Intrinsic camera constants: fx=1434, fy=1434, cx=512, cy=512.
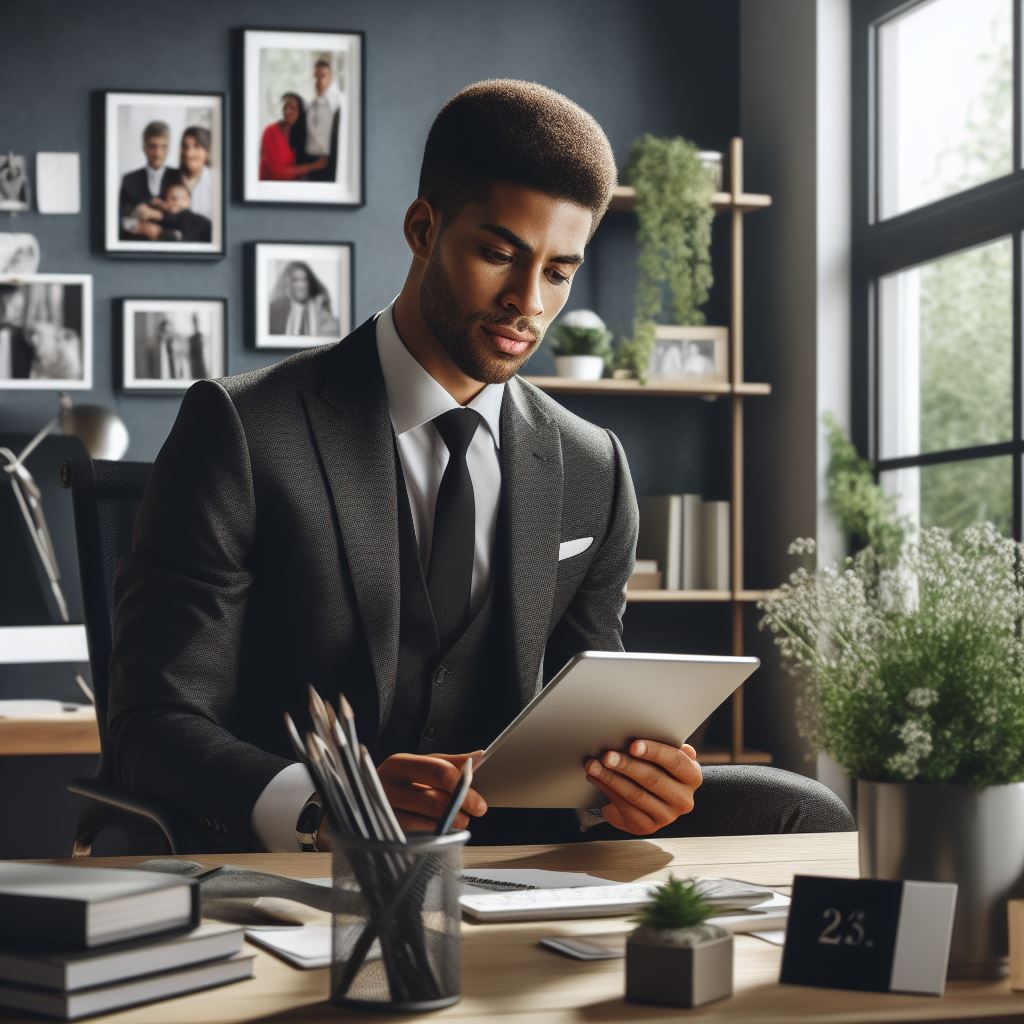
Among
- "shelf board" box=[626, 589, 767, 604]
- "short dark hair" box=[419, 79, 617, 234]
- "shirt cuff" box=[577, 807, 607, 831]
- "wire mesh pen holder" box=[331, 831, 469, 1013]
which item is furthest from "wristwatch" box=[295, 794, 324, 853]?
"shelf board" box=[626, 589, 767, 604]

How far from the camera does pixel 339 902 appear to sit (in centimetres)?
83

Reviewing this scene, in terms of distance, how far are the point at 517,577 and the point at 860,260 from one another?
7.58 ft

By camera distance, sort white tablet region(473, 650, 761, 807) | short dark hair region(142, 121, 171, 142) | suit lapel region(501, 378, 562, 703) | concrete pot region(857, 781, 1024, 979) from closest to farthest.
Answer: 1. concrete pot region(857, 781, 1024, 979)
2. white tablet region(473, 650, 761, 807)
3. suit lapel region(501, 378, 562, 703)
4. short dark hair region(142, 121, 171, 142)

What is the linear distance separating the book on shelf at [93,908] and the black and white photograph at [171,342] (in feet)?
9.83

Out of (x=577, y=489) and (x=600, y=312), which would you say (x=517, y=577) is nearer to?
(x=577, y=489)

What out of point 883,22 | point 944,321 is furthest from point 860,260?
point 883,22

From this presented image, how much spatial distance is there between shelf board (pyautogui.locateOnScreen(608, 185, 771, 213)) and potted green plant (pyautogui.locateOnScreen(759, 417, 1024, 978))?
2.88 m

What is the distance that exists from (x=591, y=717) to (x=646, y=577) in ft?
8.19

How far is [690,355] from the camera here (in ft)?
12.6

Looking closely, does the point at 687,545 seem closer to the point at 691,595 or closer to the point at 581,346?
the point at 691,595

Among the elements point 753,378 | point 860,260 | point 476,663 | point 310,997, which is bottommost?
point 310,997

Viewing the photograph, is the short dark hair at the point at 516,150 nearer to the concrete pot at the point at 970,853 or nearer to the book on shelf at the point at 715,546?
the concrete pot at the point at 970,853

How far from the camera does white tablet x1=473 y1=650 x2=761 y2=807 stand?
119 cm

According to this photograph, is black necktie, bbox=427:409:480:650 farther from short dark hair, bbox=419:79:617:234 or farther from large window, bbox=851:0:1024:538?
large window, bbox=851:0:1024:538
